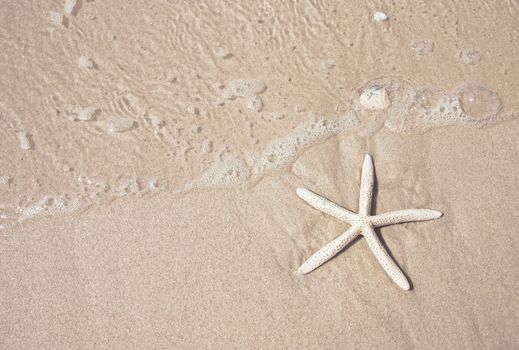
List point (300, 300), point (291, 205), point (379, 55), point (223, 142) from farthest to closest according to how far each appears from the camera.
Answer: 1. point (379, 55)
2. point (223, 142)
3. point (291, 205)
4. point (300, 300)

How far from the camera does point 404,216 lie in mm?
3074

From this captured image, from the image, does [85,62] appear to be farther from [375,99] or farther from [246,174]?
[375,99]

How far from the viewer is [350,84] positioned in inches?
139

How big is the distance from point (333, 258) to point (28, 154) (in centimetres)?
241

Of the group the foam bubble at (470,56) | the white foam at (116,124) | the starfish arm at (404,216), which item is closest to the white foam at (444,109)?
the foam bubble at (470,56)

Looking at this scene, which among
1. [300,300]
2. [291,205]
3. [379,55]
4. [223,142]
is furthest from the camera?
[379,55]

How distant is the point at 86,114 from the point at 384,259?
2481 millimetres

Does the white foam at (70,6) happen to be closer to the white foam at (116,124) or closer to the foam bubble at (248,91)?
the white foam at (116,124)

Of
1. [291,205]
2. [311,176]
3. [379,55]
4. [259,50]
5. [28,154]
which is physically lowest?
[28,154]

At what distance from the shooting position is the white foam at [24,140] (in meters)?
3.32

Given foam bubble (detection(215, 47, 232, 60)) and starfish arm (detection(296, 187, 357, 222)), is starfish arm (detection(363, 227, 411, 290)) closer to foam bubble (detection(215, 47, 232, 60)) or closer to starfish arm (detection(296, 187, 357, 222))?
starfish arm (detection(296, 187, 357, 222))

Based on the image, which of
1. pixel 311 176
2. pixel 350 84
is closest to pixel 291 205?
pixel 311 176

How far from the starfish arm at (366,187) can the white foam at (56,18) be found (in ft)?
8.94

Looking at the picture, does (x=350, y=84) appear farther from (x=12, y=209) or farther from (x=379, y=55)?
(x=12, y=209)
